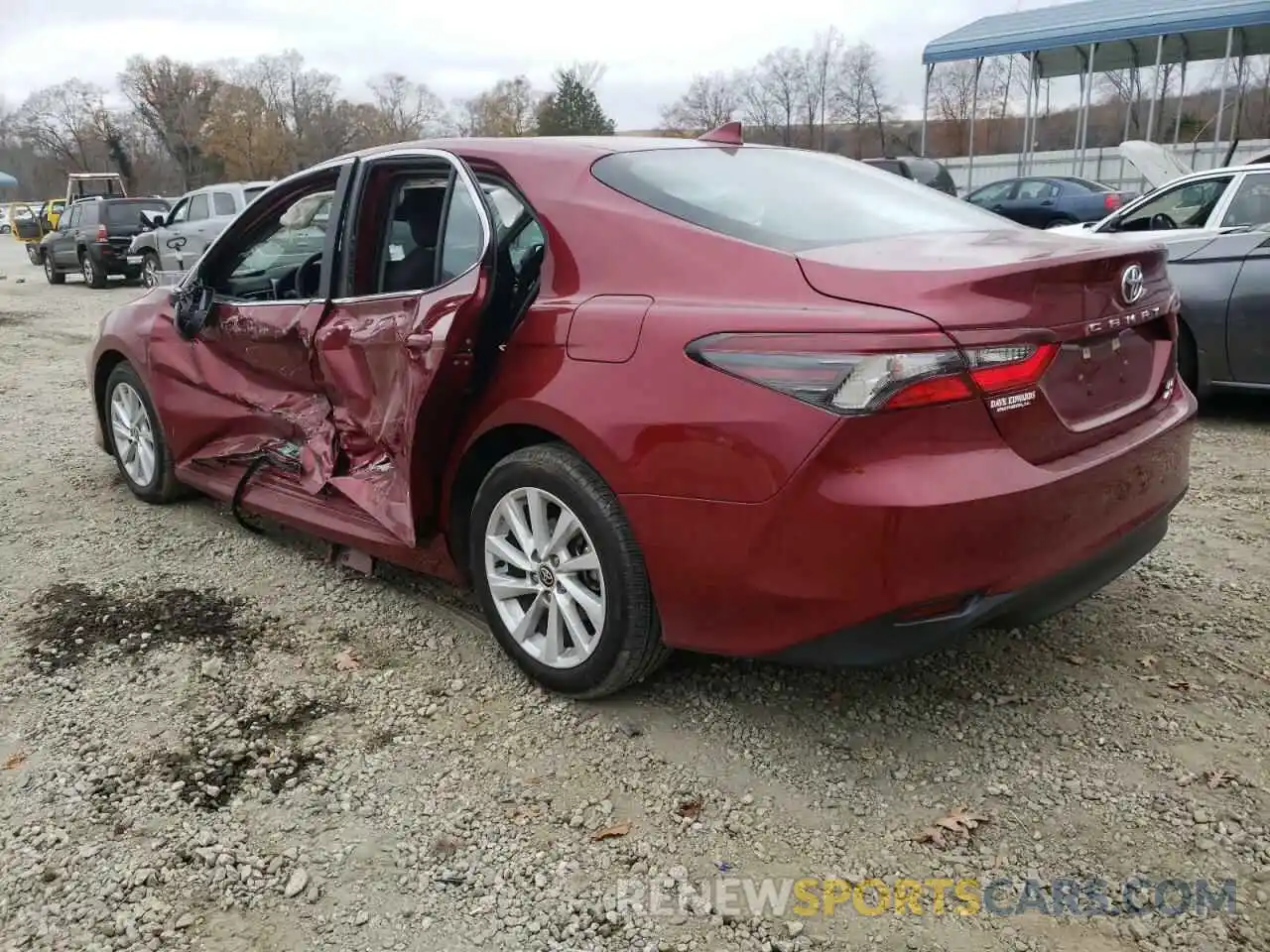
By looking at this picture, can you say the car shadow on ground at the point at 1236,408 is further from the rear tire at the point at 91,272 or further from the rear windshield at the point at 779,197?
the rear tire at the point at 91,272

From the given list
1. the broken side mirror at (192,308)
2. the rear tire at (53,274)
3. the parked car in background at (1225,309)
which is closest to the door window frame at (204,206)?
the rear tire at (53,274)

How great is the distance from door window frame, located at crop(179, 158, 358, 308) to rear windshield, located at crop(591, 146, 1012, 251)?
1.15m

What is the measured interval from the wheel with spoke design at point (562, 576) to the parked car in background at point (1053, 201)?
17.5 m

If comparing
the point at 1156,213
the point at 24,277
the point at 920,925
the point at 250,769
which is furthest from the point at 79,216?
Result: the point at 920,925

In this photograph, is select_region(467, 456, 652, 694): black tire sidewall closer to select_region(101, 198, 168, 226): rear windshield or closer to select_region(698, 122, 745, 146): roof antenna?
select_region(698, 122, 745, 146): roof antenna

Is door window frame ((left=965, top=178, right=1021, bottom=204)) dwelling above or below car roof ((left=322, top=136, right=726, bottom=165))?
below

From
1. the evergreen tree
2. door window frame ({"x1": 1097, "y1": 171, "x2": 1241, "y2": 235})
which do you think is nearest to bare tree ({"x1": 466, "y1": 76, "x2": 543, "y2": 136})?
the evergreen tree

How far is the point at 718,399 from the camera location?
238 cm

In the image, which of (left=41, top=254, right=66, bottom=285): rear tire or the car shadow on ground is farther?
(left=41, top=254, right=66, bottom=285): rear tire

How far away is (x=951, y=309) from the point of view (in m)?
2.25

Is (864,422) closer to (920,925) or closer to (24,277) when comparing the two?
(920,925)

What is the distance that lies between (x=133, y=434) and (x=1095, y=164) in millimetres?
30989

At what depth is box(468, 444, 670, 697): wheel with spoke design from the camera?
2709 mm

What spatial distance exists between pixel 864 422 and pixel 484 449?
131 cm
